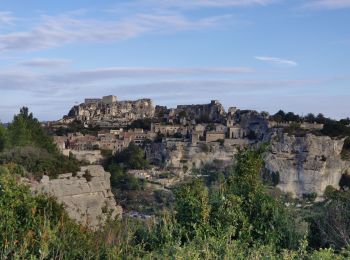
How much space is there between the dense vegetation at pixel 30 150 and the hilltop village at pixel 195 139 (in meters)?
7.99

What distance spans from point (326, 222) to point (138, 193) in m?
23.0

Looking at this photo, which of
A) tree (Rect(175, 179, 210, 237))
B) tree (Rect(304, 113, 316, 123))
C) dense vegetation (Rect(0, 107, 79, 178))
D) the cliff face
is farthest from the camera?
the cliff face

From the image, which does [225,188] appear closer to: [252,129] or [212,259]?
[212,259]

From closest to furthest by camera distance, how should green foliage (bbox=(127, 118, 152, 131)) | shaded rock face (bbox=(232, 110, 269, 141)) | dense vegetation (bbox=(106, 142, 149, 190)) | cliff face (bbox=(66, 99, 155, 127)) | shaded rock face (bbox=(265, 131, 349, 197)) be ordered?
dense vegetation (bbox=(106, 142, 149, 190))
shaded rock face (bbox=(265, 131, 349, 197))
shaded rock face (bbox=(232, 110, 269, 141))
green foliage (bbox=(127, 118, 152, 131))
cliff face (bbox=(66, 99, 155, 127))

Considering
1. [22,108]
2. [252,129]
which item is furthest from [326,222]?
[252,129]

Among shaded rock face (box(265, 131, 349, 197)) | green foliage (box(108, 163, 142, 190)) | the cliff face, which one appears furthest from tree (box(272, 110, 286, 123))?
green foliage (box(108, 163, 142, 190))

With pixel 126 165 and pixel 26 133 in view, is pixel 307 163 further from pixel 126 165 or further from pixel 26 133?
pixel 26 133

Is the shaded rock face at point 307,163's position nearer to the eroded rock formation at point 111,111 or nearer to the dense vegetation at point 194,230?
the dense vegetation at point 194,230

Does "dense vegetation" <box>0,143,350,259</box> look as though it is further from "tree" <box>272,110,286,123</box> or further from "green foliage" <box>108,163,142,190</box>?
"tree" <box>272,110,286,123</box>

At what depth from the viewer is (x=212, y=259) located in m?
4.99

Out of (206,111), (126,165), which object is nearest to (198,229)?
(126,165)

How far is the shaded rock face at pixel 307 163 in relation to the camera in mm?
34312

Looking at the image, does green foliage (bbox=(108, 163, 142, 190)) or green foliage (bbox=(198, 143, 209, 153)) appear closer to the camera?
green foliage (bbox=(108, 163, 142, 190))

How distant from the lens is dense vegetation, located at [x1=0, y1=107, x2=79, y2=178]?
19681 mm
